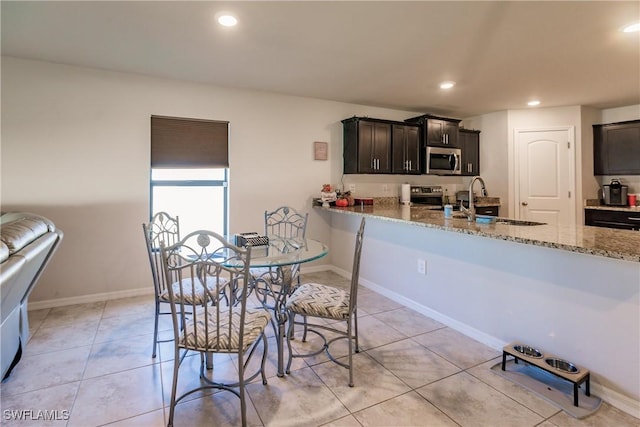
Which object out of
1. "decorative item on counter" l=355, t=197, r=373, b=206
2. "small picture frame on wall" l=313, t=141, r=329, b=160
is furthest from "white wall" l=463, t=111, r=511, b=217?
"small picture frame on wall" l=313, t=141, r=329, b=160

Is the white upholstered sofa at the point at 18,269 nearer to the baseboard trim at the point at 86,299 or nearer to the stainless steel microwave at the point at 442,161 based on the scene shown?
the baseboard trim at the point at 86,299

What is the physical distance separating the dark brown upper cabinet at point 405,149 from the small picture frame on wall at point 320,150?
0.95 meters

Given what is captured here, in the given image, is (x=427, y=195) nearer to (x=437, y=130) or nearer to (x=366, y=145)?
(x=437, y=130)

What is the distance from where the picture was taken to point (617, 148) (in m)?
4.77

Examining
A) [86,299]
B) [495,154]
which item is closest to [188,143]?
[86,299]

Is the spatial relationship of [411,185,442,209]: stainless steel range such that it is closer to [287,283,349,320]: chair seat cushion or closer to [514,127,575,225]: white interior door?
[514,127,575,225]: white interior door

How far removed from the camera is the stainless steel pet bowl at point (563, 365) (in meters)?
1.94

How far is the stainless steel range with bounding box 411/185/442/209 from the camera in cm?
514

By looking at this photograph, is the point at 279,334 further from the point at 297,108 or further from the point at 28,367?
the point at 297,108

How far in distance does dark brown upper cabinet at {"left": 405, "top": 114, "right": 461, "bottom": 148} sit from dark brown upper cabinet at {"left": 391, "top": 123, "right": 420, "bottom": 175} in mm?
113

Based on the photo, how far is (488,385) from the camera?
6.61ft

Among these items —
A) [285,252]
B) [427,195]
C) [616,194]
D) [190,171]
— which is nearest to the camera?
[285,252]

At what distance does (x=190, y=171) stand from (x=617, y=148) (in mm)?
5815

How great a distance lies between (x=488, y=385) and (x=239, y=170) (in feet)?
10.6
